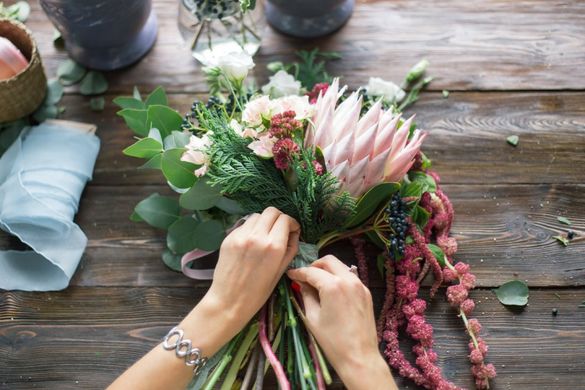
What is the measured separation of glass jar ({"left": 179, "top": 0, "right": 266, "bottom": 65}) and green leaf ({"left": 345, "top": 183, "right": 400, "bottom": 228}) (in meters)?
0.43

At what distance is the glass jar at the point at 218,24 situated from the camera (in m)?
1.19

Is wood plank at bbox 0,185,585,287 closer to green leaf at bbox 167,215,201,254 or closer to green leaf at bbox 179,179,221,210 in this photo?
green leaf at bbox 167,215,201,254

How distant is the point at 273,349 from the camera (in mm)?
956

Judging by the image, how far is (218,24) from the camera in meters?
1.24

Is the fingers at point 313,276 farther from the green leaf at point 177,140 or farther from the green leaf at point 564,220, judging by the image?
the green leaf at point 564,220

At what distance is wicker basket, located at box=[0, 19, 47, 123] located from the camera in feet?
3.66

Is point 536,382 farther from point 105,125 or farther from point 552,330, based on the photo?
point 105,125

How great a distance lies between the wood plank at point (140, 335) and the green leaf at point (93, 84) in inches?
16.5

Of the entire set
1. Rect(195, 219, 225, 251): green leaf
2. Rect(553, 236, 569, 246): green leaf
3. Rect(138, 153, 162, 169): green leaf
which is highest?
Rect(138, 153, 162, 169): green leaf

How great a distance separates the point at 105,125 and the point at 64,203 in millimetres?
201

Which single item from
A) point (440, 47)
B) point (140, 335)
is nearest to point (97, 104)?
point (140, 335)

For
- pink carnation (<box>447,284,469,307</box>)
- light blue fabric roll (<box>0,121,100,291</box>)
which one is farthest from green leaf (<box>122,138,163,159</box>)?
pink carnation (<box>447,284,469,307</box>)

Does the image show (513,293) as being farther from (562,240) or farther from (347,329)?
(347,329)

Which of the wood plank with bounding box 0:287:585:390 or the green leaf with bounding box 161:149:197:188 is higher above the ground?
the green leaf with bounding box 161:149:197:188
